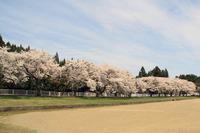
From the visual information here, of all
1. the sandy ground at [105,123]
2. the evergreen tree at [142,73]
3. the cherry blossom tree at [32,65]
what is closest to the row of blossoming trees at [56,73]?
the cherry blossom tree at [32,65]

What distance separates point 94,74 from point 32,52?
18.4 metres

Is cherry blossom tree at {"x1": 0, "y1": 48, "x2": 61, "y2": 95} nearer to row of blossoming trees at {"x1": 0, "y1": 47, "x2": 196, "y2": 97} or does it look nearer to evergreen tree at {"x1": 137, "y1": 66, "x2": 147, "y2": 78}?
row of blossoming trees at {"x1": 0, "y1": 47, "x2": 196, "y2": 97}

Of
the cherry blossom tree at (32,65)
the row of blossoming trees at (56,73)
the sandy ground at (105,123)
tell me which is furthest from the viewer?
the cherry blossom tree at (32,65)

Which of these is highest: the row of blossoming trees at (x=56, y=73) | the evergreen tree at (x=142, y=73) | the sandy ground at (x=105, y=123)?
the evergreen tree at (x=142, y=73)

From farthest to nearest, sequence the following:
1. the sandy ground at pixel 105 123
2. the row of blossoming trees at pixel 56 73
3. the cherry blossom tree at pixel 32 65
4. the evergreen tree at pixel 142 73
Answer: the evergreen tree at pixel 142 73 < the cherry blossom tree at pixel 32 65 < the row of blossoming trees at pixel 56 73 < the sandy ground at pixel 105 123

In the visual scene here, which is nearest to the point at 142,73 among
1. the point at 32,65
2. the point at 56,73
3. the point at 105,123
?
the point at 56,73

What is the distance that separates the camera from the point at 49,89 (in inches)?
2276

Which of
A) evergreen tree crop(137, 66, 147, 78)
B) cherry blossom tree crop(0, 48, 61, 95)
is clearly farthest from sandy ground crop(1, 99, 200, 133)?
evergreen tree crop(137, 66, 147, 78)

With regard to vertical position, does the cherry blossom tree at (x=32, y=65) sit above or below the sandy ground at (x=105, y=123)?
above

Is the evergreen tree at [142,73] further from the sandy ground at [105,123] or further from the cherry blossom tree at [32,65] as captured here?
the sandy ground at [105,123]

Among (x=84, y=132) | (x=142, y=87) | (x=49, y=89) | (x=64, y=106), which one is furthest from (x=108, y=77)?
(x=84, y=132)

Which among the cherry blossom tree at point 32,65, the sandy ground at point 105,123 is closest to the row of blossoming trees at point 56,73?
the cherry blossom tree at point 32,65

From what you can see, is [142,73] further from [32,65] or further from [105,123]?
[105,123]

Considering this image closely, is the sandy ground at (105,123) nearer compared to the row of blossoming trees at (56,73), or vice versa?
the sandy ground at (105,123)
